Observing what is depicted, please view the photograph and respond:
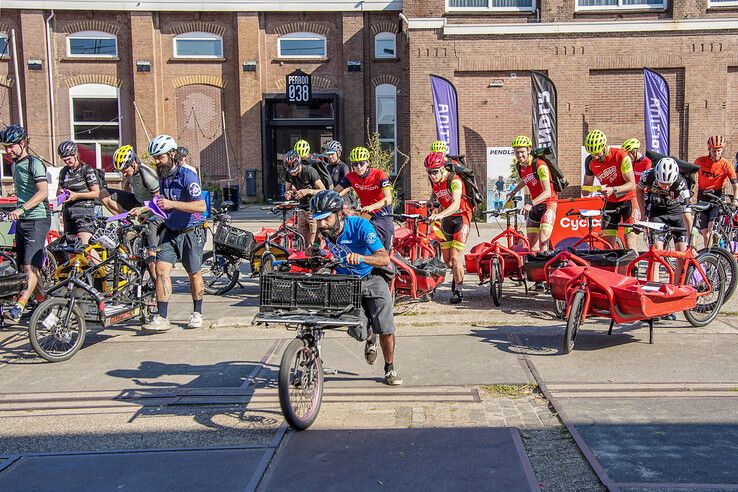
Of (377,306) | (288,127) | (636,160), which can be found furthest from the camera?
(288,127)

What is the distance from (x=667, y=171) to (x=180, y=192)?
5.54 meters

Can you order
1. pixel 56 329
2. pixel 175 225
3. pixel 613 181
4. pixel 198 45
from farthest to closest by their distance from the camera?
pixel 198 45 < pixel 613 181 < pixel 175 225 < pixel 56 329

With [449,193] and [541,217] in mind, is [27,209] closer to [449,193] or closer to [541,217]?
[449,193]

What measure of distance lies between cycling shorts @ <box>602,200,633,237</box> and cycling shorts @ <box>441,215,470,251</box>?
1.90m

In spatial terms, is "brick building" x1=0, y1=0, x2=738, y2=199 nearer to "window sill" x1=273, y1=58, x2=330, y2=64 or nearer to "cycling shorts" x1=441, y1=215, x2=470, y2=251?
"window sill" x1=273, y1=58, x2=330, y2=64

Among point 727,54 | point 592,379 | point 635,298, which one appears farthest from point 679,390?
point 727,54

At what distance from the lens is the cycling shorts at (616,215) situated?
10.2 meters

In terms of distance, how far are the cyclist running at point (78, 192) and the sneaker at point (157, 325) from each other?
5.83ft

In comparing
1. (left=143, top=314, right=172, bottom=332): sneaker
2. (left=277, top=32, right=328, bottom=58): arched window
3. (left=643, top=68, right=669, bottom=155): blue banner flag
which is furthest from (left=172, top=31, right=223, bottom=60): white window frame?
(left=143, top=314, right=172, bottom=332): sneaker

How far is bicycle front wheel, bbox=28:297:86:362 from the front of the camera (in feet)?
23.8

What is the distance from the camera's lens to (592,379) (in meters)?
6.45

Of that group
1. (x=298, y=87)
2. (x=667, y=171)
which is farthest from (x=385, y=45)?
(x=667, y=171)

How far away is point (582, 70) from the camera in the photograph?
75.2ft

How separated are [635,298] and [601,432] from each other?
7.56 ft
